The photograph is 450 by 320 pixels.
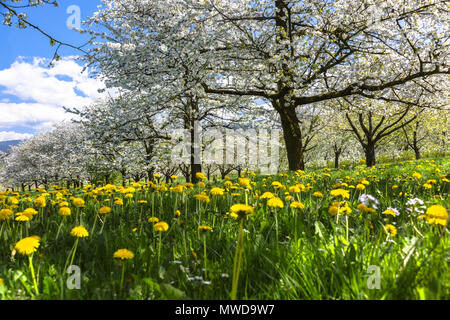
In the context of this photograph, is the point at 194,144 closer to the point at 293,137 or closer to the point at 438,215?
the point at 293,137

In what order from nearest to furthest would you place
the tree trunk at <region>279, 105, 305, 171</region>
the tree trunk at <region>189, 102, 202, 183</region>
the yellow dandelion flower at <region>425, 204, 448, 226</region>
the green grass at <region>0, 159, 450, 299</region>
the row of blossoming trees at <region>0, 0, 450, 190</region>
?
the green grass at <region>0, 159, 450, 299</region>
the yellow dandelion flower at <region>425, 204, 448, 226</region>
the row of blossoming trees at <region>0, 0, 450, 190</region>
the tree trunk at <region>279, 105, 305, 171</region>
the tree trunk at <region>189, 102, 202, 183</region>

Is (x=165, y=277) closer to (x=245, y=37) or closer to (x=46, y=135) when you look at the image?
(x=245, y=37)

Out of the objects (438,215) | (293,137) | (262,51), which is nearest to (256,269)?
(438,215)

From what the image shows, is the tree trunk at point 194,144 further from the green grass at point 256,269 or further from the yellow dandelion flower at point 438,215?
the yellow dandelion flower at point 438,215

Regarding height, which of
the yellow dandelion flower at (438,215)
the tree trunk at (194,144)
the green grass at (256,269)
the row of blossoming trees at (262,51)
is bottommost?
the green grass at (256,269)

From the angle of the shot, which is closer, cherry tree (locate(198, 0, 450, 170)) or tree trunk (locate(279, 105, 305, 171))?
cherry tree (locate(198, 0, 450, 170))

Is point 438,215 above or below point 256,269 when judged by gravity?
above

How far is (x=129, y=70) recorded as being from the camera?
24.7 ft

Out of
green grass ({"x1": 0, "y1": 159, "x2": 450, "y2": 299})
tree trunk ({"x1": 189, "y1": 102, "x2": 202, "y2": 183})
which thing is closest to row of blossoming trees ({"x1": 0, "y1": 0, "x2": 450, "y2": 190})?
tree trunk ({"x1": 189, "y1": 102, "x2": 202, "y2": 183})

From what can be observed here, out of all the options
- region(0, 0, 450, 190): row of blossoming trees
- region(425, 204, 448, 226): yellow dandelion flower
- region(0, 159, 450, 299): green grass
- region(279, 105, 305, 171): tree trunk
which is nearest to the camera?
region(0, 159, 450, 299): green grass

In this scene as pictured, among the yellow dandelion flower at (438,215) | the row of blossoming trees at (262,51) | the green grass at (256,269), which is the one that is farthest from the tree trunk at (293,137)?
the yellow dandelion flower at (438,215)

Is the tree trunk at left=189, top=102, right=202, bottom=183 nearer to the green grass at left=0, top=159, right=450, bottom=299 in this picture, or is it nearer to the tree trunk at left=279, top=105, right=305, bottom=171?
the tree trunk at left=279, top=105, right=305, bottom=171
